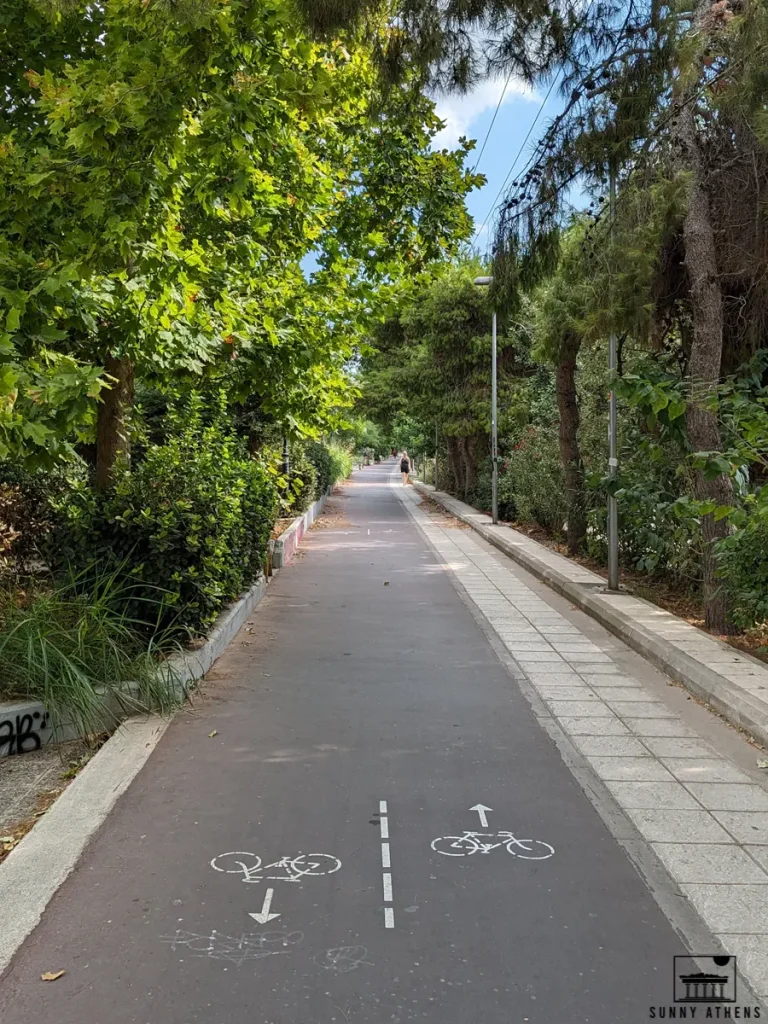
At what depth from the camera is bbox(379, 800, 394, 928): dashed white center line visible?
135 inches

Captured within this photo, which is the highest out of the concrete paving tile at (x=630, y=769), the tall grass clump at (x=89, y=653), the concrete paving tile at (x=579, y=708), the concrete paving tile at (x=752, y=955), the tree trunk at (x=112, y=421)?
the tree trunk at (x=112, y=421)

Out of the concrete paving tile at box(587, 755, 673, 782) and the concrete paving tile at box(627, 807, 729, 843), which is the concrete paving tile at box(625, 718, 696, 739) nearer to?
the concrete paving tile at box(587, 755, 673, 782)

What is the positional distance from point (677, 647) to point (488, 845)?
4302 millimetres

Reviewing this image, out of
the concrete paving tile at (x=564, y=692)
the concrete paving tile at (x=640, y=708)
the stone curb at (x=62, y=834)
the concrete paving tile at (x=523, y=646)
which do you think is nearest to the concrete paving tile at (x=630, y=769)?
the concrete paving tile at (x=640, y=708)

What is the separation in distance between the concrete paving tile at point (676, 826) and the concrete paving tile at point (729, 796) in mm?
173

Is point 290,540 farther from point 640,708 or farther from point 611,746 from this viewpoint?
point 611,746

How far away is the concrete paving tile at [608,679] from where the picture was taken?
718cm

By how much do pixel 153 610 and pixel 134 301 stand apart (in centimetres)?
251

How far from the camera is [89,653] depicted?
6.14 meters

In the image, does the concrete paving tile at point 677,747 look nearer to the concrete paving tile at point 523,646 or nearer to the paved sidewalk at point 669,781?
the paved sidewalk at point 669,781

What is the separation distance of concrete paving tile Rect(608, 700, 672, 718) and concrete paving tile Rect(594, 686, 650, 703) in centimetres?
8

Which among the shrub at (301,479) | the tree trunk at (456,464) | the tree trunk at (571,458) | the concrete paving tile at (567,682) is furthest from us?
the tree trunk at (456,464)

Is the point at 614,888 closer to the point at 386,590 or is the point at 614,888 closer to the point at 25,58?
the point at 25,58

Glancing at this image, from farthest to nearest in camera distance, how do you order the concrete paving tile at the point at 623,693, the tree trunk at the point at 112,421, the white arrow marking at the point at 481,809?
1. the tree trunk at the point at 112,421
2. the concrete paving tile at the point at 623,693
3. the white arrow marking at the point at 481,809
